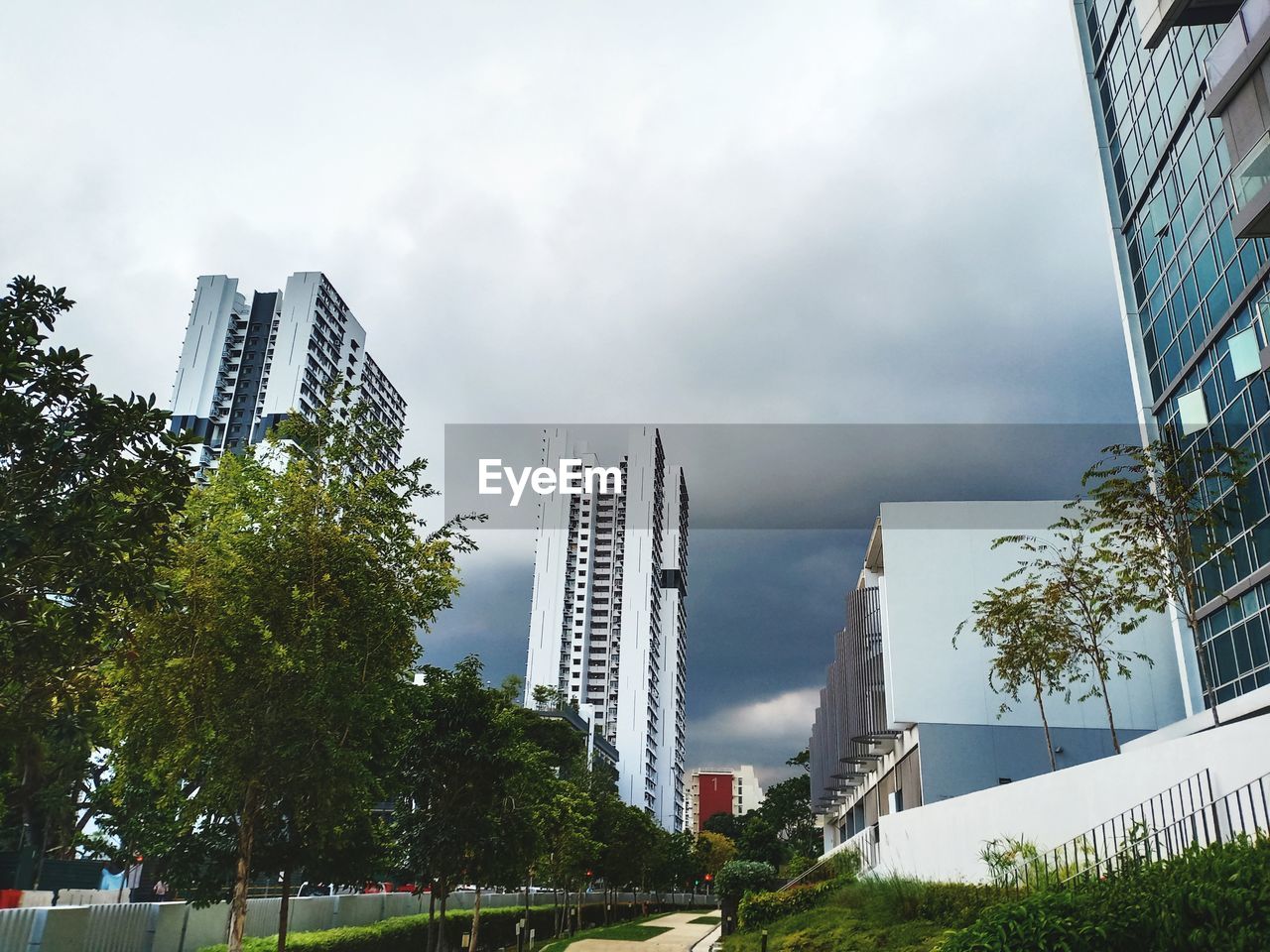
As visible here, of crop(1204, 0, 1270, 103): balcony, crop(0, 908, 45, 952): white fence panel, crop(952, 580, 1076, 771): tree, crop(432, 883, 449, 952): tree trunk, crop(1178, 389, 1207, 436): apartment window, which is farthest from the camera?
crop(952, 580, 1076, 771): tree

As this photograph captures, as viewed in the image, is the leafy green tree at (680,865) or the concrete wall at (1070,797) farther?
the leafy green tree at (680,865)

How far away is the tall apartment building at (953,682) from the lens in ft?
139

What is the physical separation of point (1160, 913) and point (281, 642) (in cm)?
1249

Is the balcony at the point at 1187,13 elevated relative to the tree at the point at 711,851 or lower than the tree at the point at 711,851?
elevated

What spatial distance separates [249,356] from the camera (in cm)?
10844

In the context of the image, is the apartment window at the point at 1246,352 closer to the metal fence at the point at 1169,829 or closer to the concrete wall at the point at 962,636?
the metal fence at the point at 1169,829

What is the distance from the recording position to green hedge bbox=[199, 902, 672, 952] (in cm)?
1805

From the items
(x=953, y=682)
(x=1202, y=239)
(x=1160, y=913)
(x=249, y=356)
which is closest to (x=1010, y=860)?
(x=1160, y=913)

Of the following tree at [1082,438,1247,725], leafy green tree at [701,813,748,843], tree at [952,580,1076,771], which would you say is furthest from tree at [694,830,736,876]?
tree at [1082,438,1247,725]

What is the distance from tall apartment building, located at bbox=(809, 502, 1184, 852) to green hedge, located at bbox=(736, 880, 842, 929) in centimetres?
1514

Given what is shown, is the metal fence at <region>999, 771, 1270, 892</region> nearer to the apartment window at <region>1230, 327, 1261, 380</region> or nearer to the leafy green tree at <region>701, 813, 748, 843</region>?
the apartment window at <region>1230, 327, 1261, 380</region>

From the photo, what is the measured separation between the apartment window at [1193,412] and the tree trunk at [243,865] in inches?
1167

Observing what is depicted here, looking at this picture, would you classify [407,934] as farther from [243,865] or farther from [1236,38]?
[1236,38]

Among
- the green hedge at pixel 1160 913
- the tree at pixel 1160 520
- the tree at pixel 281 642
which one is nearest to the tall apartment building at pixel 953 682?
the tree at pixel 1160 520
